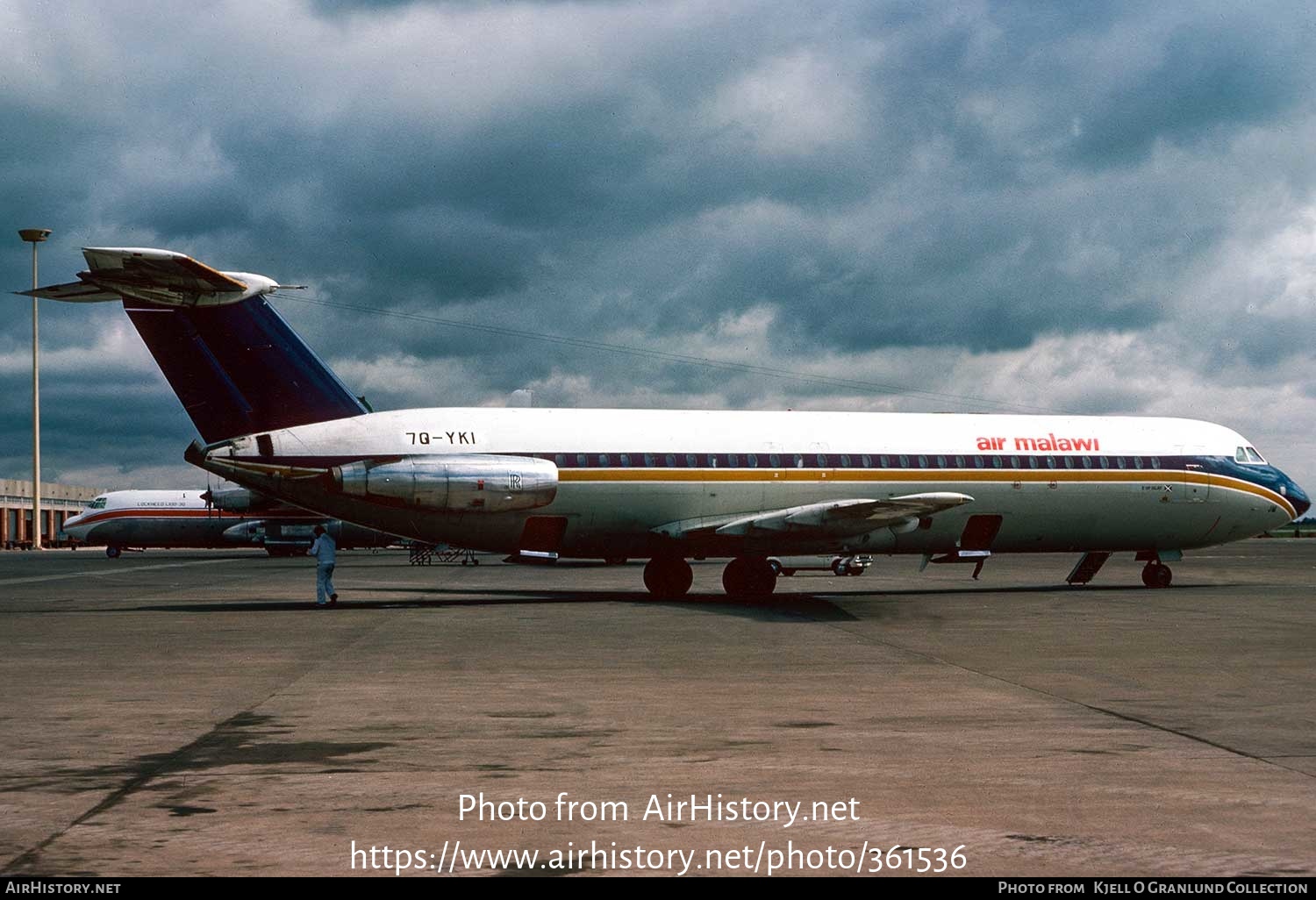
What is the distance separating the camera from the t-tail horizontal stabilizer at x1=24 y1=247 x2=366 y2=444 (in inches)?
965

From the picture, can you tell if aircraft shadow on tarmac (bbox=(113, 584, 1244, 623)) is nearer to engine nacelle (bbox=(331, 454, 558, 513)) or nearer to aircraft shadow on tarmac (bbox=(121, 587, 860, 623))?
aircraft shadow on tarmac (bbox=(121, 587, 860, 623))

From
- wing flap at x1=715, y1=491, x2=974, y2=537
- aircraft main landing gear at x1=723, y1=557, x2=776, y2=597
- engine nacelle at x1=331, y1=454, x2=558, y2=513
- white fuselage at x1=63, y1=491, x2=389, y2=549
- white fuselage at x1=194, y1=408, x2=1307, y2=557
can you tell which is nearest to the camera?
engine nacelle at x1=331, y1=454, x2=558, y2=513

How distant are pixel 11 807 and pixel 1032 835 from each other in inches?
232

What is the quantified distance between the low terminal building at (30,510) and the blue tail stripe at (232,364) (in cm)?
10466

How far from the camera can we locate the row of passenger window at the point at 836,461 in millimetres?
27781

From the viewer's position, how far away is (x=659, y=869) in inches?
242

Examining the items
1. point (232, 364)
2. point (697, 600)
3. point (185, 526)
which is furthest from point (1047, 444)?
point (185, 526)

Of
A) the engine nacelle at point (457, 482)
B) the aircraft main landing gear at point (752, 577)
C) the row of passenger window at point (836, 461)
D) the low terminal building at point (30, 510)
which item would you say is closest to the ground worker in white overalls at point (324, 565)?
the engine nacelle at point (457, 482)

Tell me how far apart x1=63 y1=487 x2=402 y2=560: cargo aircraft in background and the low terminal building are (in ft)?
158

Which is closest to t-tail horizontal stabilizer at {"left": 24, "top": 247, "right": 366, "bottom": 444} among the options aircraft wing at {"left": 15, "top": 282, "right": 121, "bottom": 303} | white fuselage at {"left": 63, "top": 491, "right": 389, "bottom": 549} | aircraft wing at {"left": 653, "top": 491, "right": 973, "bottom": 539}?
aircraft wing at {"left": 15, "top": 282, "right": 121, "bottom": 303}

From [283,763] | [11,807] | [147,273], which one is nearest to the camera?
[11,807]

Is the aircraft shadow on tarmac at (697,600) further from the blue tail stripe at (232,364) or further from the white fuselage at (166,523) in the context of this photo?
the white fuselage at (166,523)

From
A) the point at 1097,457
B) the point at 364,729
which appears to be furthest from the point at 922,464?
the point at 364,729
